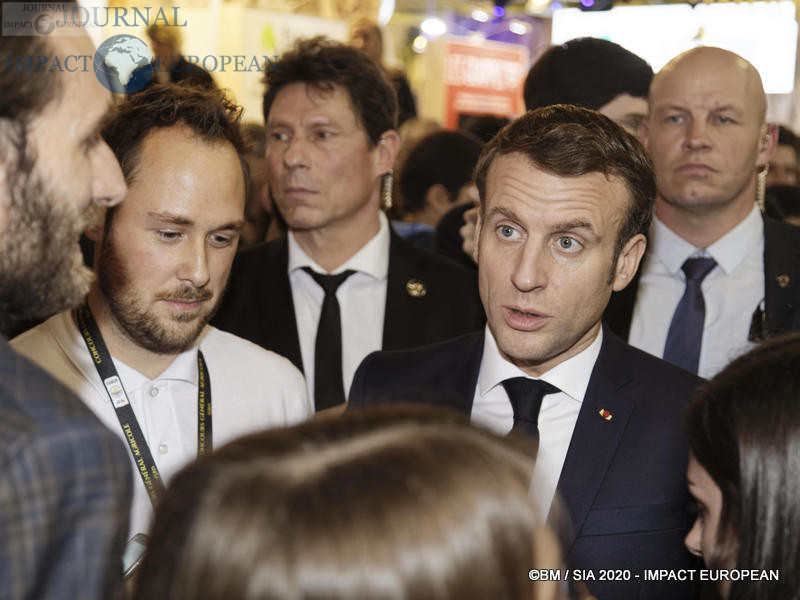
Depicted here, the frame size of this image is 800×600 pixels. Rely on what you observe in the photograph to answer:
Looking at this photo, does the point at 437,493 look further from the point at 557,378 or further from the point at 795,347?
the point at 557,378

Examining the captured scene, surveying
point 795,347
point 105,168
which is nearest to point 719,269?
point 795,347

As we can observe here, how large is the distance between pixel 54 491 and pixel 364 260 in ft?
7.02

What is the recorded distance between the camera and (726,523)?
145 cm

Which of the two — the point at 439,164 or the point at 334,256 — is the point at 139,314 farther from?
the point at 439,164

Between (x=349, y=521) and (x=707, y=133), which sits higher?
(x=349, y=521)

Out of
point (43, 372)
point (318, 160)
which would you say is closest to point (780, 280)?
point (318, 160)

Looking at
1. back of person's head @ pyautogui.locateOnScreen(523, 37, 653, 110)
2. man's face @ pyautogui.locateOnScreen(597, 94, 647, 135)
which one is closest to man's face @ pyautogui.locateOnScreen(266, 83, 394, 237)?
back of person's head @ pyautogui.locateOnScreen(523, 37, 653, 110)

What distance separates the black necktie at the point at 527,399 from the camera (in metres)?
2.05

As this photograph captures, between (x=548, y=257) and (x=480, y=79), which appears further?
(x=480, y=79)

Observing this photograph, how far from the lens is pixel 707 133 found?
114 inches

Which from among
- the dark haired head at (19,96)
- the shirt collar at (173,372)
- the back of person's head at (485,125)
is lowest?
the back of person's head at (485,125)

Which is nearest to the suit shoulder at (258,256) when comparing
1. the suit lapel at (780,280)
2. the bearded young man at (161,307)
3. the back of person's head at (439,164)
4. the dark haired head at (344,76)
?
the dark haired head at (344,76)

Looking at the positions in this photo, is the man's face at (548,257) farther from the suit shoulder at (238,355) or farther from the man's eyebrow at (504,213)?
the suit shoulder at (238,355)

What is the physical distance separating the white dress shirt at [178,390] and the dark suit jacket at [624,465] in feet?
1.02
